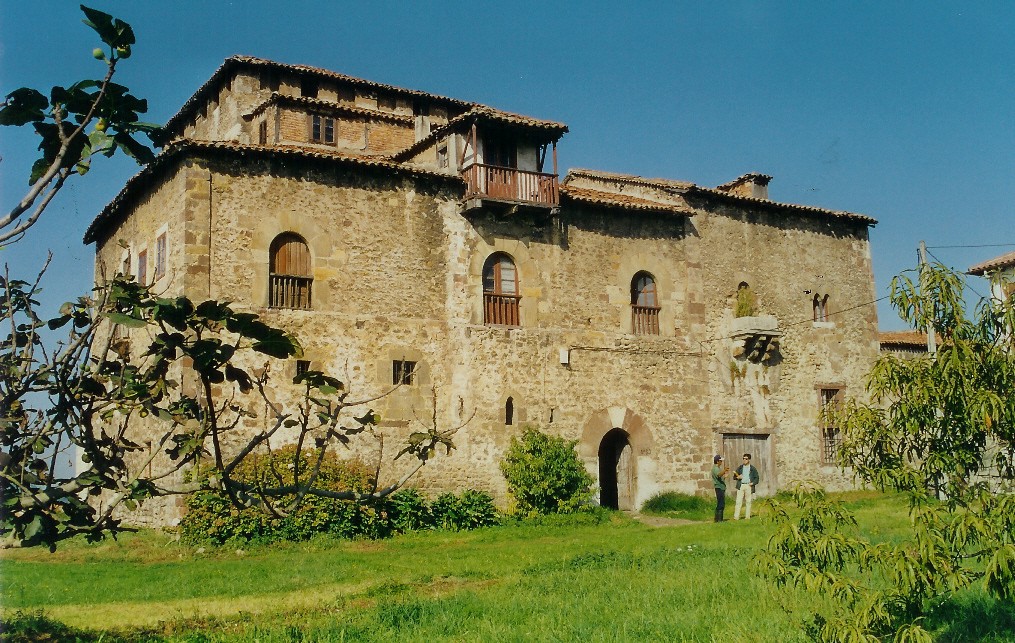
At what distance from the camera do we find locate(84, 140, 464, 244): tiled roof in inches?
675

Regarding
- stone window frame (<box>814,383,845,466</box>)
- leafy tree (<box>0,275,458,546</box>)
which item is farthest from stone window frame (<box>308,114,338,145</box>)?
leafy tree (<box>0,275,458,546</box>)

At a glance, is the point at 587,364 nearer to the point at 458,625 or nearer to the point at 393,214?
the point at 393,214

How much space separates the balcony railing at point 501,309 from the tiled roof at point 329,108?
29.6 ft

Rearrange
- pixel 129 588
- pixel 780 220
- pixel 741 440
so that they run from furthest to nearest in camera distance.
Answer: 1. pixel 780 220
2. pixel 741 440
3. pixel 129 588

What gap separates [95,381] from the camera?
19.8 feet

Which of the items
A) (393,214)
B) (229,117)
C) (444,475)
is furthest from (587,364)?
(229,117)

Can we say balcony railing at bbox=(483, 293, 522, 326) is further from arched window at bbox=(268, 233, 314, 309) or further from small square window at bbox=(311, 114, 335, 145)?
small square window at bbox=(311, 114, 335, 145)

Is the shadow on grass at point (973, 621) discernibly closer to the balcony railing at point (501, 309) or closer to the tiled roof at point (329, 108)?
the balcony railing at point (501, 309)

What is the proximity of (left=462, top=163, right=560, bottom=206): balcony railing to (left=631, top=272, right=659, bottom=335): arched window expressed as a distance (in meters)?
3.39

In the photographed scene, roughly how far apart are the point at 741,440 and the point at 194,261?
13.9m

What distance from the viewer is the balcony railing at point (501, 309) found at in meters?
20.1

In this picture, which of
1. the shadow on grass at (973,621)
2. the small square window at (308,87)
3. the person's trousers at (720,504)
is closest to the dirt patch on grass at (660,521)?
the person's trousers at (720,504)

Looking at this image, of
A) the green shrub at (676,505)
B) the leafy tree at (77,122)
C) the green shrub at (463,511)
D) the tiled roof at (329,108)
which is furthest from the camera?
the tiled roof at (329,108)

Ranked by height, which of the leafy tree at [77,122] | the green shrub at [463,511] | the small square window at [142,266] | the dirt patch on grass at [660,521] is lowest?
the dirt patch on grass at [660,521]
